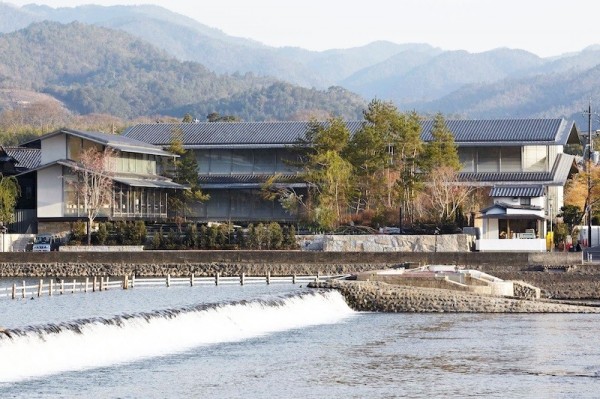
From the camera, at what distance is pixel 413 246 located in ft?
225

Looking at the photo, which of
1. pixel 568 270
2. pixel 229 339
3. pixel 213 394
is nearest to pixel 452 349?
pixel 229 339

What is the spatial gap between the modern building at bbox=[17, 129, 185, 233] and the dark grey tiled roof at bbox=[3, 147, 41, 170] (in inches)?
117

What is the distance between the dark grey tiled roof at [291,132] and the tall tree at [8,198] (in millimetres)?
12605

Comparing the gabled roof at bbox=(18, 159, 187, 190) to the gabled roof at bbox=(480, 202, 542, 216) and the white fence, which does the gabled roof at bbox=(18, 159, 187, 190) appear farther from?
the gabled roof at bbox=(480, 202, 542, 216)

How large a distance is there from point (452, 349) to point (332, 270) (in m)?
29.5

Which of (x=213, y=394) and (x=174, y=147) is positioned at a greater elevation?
(x=174, y=147)

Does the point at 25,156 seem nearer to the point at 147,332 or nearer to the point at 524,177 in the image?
the point at 524,177

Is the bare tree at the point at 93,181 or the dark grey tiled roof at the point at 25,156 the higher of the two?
the dark grey tiled roof at the point at 25,156

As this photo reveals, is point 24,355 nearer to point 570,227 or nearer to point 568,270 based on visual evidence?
point 568,270

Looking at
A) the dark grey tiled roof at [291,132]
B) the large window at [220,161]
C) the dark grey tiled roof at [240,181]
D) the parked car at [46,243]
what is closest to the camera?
the parked car at [46,243]

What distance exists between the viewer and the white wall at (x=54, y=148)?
77.6 m

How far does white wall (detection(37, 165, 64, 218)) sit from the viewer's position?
7606 cm

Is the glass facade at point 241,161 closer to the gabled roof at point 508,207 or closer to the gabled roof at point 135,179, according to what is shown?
the gabled roof at point 135,179

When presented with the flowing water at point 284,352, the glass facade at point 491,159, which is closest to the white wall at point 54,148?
the glass facade at point 491,159
